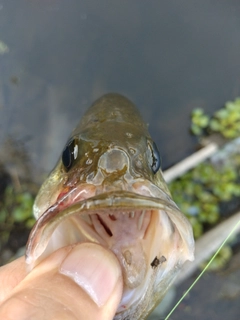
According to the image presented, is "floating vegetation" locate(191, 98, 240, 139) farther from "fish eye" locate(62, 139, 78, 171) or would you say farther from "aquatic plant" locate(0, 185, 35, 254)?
"fish eye" locate(62, 139, 78, 171)

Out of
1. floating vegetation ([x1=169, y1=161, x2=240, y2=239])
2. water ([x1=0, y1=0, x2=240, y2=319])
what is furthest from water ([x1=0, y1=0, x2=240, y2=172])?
floating vegetation ([x1=169, y1=161, x2=240, y2=239])

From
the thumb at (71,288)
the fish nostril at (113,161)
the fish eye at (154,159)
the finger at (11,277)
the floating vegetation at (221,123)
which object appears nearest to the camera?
the thumb at (71,288)

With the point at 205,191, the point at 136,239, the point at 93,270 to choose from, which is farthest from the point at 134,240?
the point at 205,191

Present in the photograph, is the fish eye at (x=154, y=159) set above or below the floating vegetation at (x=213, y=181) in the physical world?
above

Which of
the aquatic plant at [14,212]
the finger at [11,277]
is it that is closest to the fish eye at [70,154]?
the finger at [11,277]

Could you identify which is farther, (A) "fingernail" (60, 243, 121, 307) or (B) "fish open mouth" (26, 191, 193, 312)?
(B) "fish open mouth" (26, 191, 193, 312)

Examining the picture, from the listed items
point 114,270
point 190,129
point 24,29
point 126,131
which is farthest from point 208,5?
point 114,270

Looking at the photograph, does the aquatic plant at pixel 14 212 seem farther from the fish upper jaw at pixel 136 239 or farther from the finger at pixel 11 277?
the fish upper jaw at pixel 136 239

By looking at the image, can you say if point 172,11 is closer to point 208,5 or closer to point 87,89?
point 208,5
